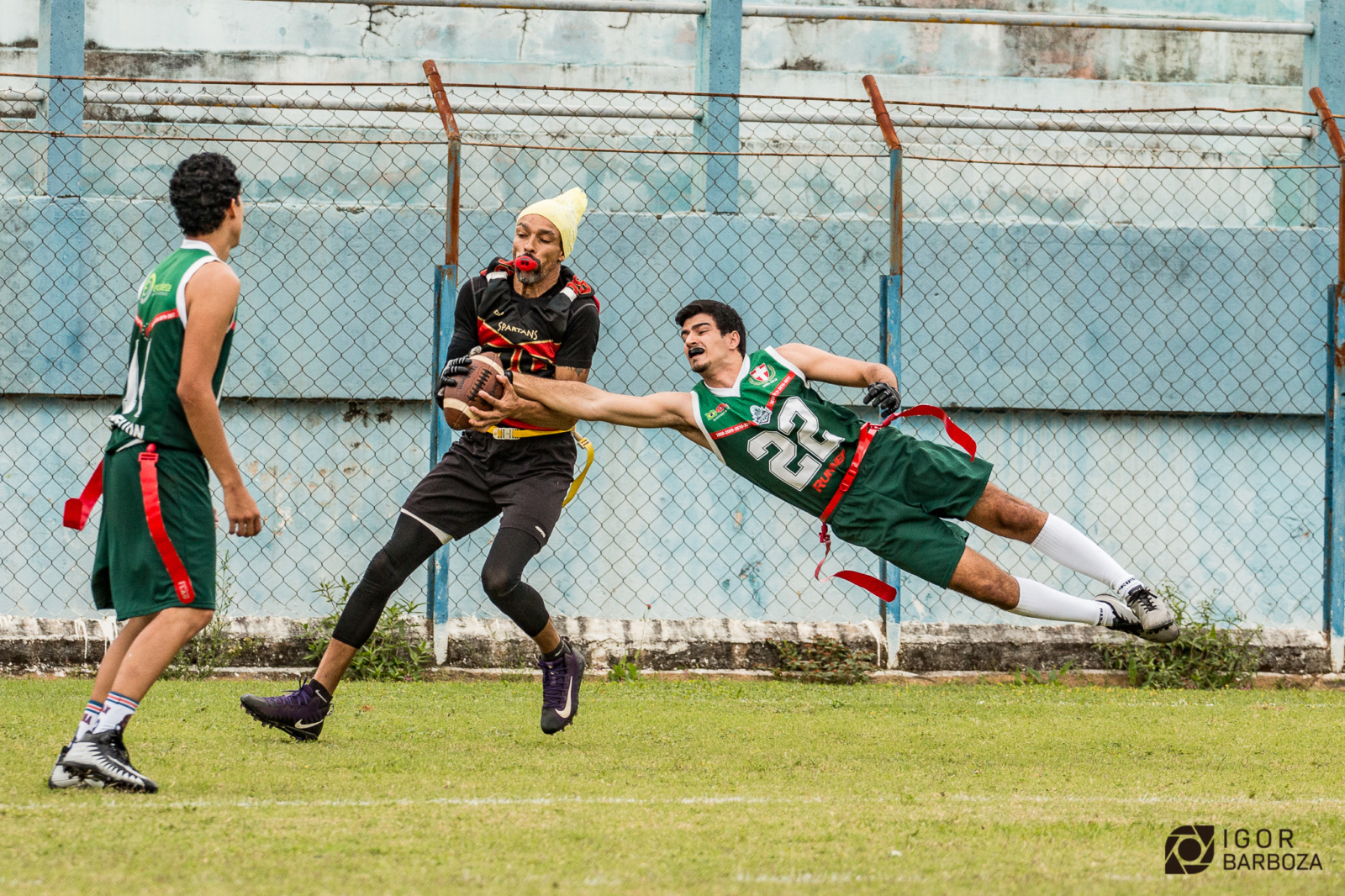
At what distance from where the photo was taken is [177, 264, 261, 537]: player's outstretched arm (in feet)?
13.6

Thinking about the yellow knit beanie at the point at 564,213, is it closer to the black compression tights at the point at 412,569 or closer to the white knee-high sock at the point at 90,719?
the black compression tights at the point at 412,569

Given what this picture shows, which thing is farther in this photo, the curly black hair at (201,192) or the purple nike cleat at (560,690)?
the purple nike cleat at (560,690)

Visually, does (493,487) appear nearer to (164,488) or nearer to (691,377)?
(164,488)

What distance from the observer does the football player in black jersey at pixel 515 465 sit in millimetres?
5398

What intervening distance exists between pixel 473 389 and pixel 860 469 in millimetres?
1552

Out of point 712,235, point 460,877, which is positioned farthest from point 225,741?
point 712,235

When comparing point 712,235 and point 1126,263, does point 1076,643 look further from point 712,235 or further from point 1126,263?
point 712,235

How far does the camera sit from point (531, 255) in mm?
5598

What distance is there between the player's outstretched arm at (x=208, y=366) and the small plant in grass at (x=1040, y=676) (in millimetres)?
4967

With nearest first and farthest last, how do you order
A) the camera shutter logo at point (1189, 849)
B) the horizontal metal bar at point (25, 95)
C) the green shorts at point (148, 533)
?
1. the camera shutter logo at point (1189, 849)
2. the green shorts at point (148, 533)
3. the horizontal metal bar at point (25, 95)

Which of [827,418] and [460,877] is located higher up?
[827,418]

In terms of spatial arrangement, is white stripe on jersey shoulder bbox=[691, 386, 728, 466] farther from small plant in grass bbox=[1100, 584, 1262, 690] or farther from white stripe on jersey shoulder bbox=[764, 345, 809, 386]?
small plant in grass bbox=[1100, 584, 1262, 690]

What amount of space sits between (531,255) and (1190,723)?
11.8 feet

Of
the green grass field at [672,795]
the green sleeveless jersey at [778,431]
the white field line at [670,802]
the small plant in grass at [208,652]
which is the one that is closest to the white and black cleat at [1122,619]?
the green grass field at [672,795]
